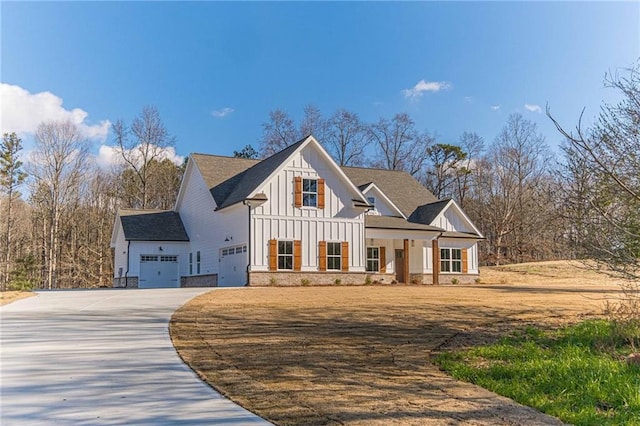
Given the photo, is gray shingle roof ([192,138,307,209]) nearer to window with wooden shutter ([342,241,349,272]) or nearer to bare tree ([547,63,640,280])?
window with wooden shutter ([342,241,349,272])

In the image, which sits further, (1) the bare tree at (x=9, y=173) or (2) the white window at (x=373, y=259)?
(1) the bare tree at (x=9, y=173)

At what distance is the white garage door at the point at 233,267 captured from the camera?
24.4 metres

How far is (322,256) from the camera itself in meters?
25.3

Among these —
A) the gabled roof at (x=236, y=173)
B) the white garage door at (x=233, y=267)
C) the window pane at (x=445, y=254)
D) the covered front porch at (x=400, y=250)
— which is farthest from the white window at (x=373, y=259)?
the white garage door at (x=233, y=267)

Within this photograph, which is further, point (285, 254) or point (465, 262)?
point (465, 262)

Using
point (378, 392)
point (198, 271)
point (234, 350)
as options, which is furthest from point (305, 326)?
point (198, 271)

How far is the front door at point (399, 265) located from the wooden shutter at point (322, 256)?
552cm

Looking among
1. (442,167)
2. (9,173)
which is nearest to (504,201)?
(442,167)

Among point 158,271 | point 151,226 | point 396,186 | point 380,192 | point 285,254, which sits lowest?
point 158,271

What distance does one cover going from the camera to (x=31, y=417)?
570 cm

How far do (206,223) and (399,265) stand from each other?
1006cm

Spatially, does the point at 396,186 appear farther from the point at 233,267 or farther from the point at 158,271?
the point at 158,271

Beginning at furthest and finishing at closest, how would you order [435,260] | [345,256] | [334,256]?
1. [435,260]
2. [345,256]
3. [334,256]

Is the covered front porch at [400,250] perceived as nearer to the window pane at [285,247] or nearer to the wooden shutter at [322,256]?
the wooden shutter at [322,256]
